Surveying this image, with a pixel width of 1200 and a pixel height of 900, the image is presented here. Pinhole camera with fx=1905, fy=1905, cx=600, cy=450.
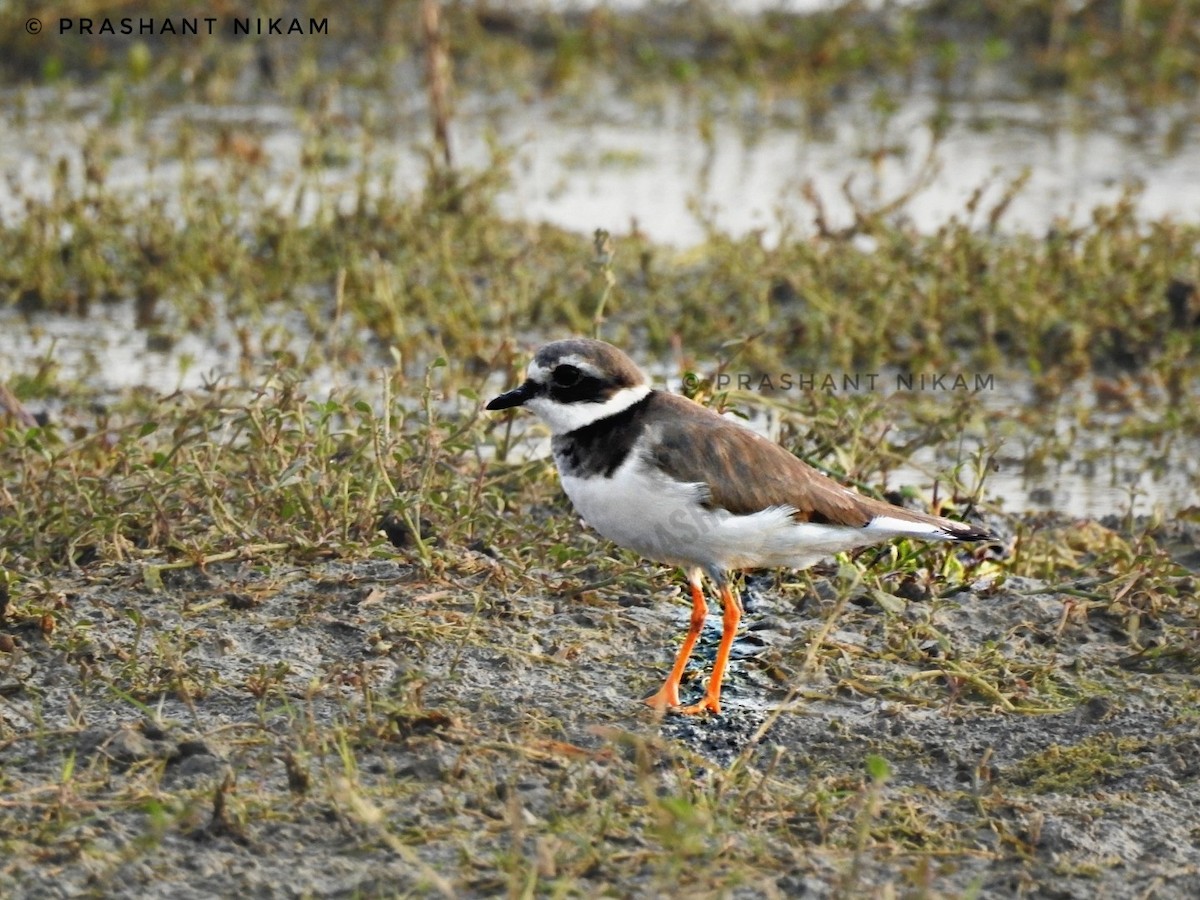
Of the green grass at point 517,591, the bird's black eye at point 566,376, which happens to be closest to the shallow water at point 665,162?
the green grass at point 517,591

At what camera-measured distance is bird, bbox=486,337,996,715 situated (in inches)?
187

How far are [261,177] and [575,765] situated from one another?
6.41m

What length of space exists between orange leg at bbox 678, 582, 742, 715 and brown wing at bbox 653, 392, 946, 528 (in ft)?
0.87

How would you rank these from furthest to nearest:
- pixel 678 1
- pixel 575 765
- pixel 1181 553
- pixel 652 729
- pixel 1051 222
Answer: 1. pixel 678 1
2. pixel 1051 222
3. pixel 1181 553
4. pixel 652 729
5. pixel 575 765

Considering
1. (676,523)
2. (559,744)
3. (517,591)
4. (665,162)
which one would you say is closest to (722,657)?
(676,523)

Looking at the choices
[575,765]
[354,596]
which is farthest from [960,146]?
[575,765]

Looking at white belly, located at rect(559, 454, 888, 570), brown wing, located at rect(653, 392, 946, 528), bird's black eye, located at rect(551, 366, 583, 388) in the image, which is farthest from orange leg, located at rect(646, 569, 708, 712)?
bird's black eye, located at rect(551, 366, 583, 388)

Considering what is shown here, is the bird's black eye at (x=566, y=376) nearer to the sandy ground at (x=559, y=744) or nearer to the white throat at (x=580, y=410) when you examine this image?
the white throat at (x=580, y=410)

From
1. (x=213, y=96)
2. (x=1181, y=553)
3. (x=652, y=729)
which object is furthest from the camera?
(x=213, y=96)

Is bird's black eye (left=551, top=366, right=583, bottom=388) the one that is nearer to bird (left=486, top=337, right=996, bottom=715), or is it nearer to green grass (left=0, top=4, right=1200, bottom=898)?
bird (left=486, top=337, right=996, bottom=715)

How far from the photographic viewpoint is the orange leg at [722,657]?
482cm

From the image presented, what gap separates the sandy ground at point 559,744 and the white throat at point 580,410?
0.57 metres

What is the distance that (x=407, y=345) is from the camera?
7965 millimetres

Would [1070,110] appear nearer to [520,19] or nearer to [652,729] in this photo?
[520,19]
